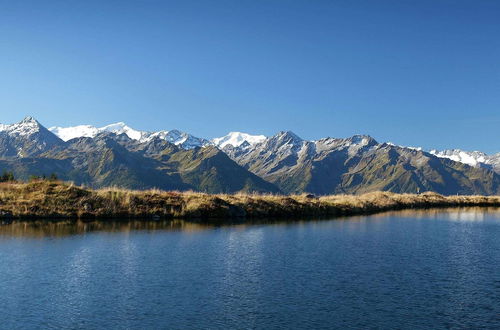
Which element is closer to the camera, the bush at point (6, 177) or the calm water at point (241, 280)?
the calm water at point (241, 280)

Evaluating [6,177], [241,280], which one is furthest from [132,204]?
[241,280]

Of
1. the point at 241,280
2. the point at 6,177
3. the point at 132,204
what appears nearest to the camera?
the point at 241,280

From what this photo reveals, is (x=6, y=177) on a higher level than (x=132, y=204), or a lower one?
higher

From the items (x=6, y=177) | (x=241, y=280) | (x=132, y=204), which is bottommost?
(x=241, y=280)

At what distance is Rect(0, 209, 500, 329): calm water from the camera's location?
23578mm

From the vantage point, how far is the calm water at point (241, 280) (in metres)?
23.6

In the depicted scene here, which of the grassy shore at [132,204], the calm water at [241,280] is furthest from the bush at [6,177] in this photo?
the calm water at [241,280]

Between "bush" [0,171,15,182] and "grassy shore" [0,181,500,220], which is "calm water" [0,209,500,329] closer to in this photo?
"grassy shore" [0,181,500,220]

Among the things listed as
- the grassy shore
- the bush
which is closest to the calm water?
the grassy shore

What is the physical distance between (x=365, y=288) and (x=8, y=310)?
69.9 feet

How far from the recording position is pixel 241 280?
3106 cm

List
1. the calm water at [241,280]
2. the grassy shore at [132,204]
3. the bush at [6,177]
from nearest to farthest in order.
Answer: the calm water at [241,280] → the grassy shore at [132,204] → the bush at [6,177]

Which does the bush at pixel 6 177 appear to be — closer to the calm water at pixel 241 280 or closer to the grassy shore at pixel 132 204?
the grassy shore at pixel 132 204

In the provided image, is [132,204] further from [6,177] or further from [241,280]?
[241,280]
